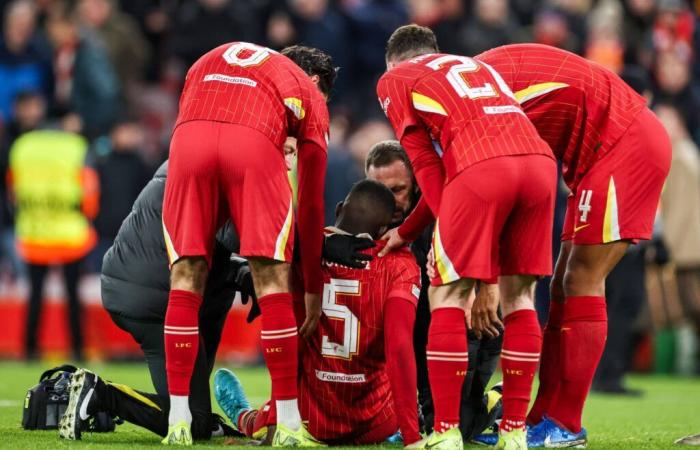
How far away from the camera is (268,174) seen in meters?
5.72

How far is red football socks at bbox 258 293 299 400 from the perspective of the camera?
5.66 metres

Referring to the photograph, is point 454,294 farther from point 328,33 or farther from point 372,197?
point 328,33

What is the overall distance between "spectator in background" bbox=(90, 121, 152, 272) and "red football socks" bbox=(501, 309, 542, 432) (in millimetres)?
8906

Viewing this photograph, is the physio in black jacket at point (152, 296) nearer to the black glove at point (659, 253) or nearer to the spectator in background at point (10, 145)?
the black glove at point (659, 253)

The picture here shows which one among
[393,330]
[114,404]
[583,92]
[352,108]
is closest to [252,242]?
[393,330]

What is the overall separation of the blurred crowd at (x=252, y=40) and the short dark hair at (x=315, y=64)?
23.9 feet

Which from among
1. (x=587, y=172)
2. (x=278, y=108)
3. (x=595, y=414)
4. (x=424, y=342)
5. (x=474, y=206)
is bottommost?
(x=595, y=414)

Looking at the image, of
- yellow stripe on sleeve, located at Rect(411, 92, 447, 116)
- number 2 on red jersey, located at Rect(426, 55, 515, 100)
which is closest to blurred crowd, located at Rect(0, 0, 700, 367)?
number 2 on red jersey, located at Rect(426, 55, 515, 100)

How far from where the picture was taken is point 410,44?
6352 mm

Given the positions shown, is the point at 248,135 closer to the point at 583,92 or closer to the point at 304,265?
the point at 304,265

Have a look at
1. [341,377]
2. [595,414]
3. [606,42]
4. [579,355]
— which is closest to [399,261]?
[341,377]

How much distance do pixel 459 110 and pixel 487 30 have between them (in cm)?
1010

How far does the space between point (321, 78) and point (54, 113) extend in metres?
8.34

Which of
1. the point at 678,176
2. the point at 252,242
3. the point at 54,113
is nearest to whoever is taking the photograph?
the point at 252,242
